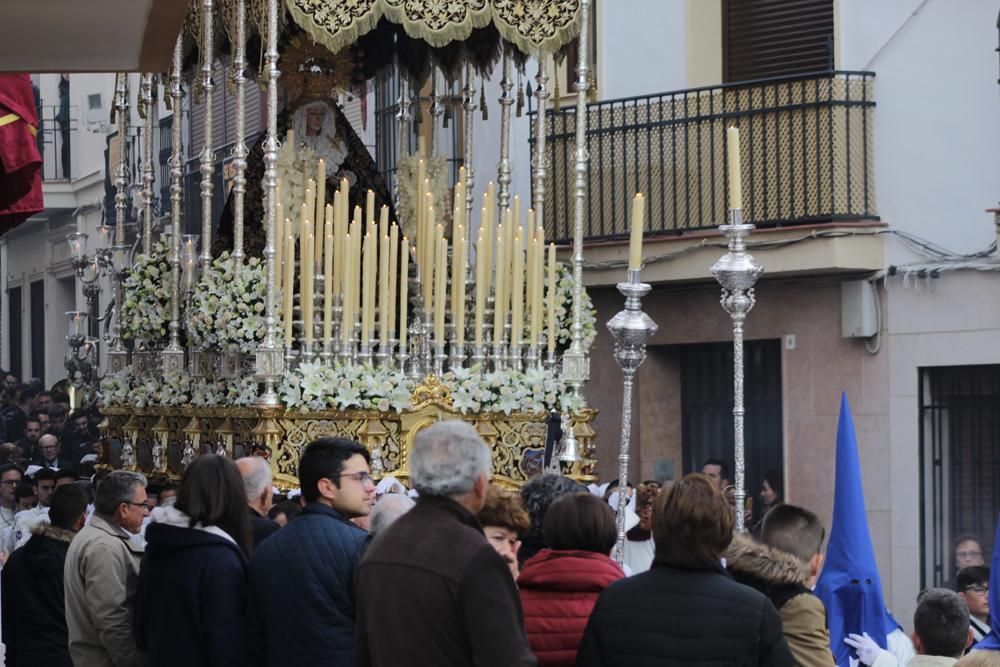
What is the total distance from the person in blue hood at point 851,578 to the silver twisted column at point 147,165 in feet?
21.3

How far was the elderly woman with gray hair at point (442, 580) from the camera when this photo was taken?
5.07 meters

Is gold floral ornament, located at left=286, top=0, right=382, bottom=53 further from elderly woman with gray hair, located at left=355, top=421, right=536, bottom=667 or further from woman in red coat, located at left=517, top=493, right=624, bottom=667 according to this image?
elderly woman with gray hair, located at left=355, top=421, right=536, bottom=667

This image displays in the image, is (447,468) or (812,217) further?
(812,217)

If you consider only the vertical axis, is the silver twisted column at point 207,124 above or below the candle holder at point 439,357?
above

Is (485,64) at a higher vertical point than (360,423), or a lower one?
higher

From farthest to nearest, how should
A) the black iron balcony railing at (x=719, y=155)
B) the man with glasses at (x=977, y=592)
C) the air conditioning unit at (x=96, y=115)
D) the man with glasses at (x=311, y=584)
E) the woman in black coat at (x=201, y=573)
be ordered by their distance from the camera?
the air conditioning unit at (x=96, y=115) → the black iron balcony railing at (x=719, y=155) → the man with glasses at (x=977, y=592) → the woman in black coat at (x=201, y=573) → the man with glasses at (x=311, y=584)

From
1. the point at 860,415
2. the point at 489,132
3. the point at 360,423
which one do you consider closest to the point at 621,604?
the point at 360,423

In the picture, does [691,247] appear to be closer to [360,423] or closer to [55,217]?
[360,423]

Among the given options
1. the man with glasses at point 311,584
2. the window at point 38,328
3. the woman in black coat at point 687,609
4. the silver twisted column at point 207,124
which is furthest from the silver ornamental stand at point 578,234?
the window at point 38,328

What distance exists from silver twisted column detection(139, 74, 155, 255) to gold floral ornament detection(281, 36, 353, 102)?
3.13ft

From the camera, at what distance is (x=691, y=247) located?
15.2m

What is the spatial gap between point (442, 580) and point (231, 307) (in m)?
6.14

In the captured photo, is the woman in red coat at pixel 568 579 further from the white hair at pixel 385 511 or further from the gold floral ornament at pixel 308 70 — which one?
the gold floral ornament at pixel 308 70

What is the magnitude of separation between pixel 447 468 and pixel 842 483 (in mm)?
2722
